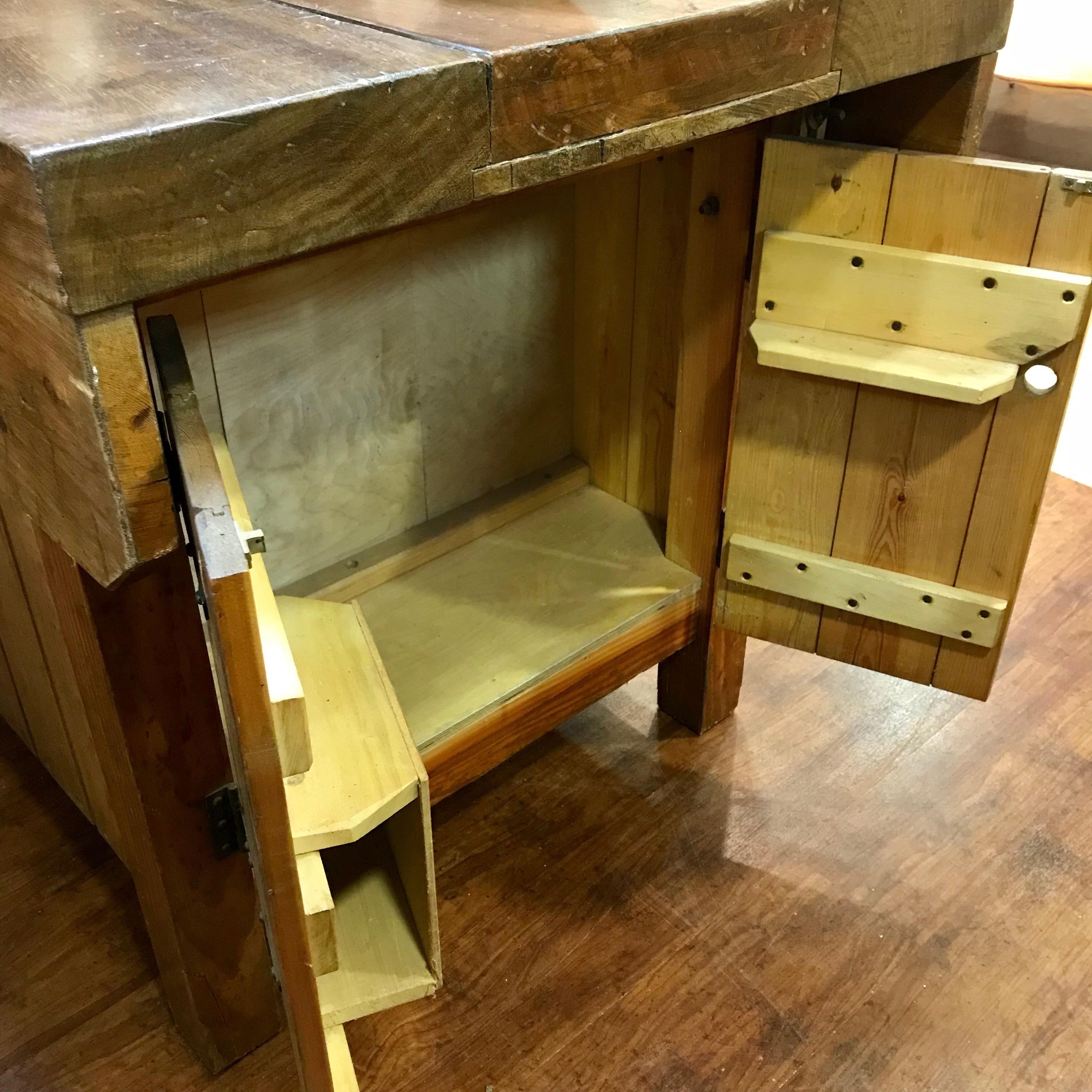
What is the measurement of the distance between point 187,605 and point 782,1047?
2.87 ft

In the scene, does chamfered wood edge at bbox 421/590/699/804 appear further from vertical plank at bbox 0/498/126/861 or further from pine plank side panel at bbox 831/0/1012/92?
pine plank side panel at bbox 831/0/1012/92

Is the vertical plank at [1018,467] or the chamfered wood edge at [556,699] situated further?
the chamfered wood edge at [556,699]

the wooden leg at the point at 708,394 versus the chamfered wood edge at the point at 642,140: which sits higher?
the chamfered wood edge at the point at 642,140

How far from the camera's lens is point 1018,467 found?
47.7 inches

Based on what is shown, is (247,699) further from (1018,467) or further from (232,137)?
(1018,467)

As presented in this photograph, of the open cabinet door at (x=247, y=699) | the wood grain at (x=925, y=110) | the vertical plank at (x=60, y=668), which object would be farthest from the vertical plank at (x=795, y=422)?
the vertical plank at (x=60, y=668)

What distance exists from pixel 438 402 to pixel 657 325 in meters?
0.33

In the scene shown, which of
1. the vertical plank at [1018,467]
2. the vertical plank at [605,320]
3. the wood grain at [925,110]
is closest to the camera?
the vertical plank at [1018,467]

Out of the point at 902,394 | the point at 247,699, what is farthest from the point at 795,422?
the point at 247,699

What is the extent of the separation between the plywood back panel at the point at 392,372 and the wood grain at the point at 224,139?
499mm

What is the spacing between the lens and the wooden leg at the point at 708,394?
1.30 metres

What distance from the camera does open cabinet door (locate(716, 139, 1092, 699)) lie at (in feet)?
3.67

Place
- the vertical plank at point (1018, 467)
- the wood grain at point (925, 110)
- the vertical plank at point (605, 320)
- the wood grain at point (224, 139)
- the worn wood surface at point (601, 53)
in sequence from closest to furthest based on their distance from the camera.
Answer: the wood grain at point (224, 139) → the worn wood surface at point (601, 53) → the vertical plank at point (1018, 467) → the wood grain at point (925, 110) → the vertical plank at point (605, 320)

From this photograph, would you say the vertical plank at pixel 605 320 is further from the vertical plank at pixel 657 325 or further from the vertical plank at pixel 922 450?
the vertical plank at pixel 922 450
